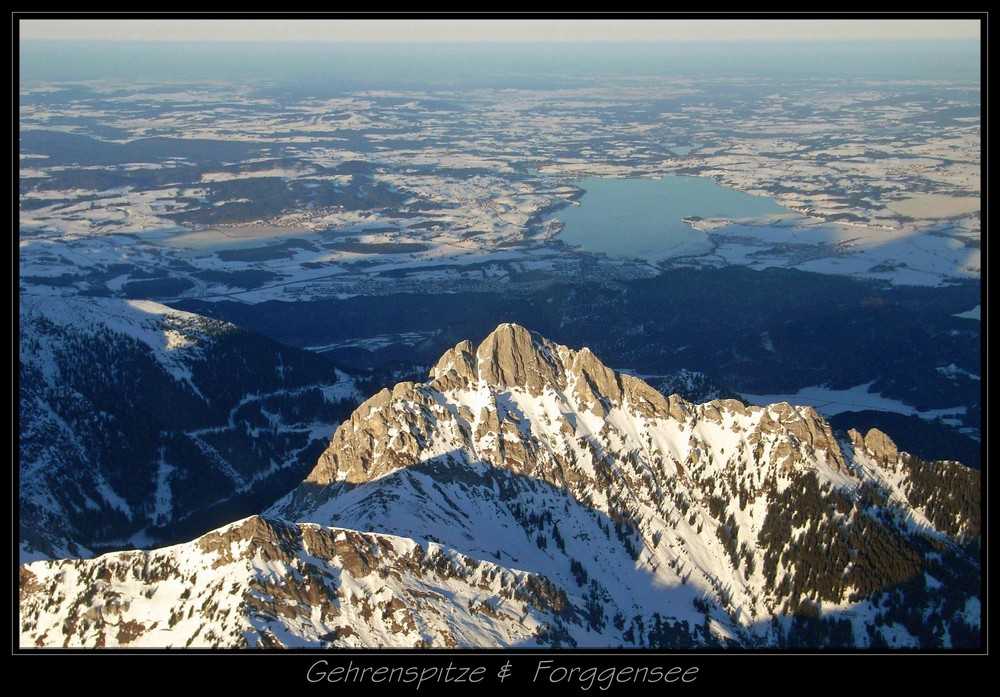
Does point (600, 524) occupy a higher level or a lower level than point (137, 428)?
lower

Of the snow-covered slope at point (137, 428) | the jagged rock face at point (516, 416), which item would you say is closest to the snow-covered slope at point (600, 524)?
the jagged rock face at point (516, 416)

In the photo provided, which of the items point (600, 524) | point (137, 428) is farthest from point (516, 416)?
point (137, 428)

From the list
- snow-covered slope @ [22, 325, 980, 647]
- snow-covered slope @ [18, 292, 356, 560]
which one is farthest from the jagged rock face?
snow-covered slope @ [18, 292, 356, 560]

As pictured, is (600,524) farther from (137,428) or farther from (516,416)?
(137,428)

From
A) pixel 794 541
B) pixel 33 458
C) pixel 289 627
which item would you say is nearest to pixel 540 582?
pixel 289 627

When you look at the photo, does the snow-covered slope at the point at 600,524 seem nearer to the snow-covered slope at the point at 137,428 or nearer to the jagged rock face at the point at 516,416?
the jagged rock face at the point at 516,416
